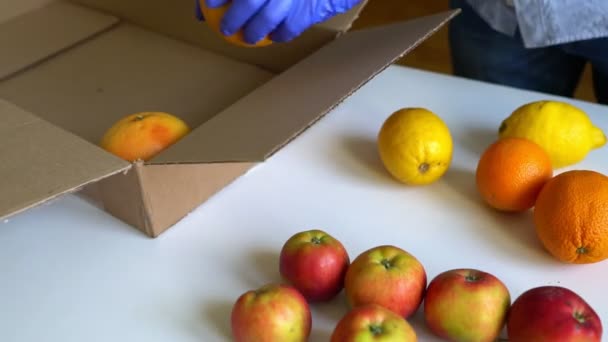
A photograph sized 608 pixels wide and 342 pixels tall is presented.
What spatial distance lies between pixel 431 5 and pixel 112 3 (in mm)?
1404

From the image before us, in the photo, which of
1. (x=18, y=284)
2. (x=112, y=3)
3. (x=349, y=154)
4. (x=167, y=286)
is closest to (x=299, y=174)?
(x=349, y=154)

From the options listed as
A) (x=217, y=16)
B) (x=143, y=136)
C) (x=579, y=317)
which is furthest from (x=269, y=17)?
(x=579, y=317)

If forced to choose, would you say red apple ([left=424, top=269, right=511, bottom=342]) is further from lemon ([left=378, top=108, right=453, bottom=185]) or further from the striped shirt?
the striped shirt

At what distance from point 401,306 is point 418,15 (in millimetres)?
1764

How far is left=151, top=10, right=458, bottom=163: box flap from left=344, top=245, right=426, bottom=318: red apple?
0.14m

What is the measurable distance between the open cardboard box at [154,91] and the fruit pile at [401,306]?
13 cm

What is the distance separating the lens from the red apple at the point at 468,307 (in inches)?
21.6

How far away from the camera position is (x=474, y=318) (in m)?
0.55

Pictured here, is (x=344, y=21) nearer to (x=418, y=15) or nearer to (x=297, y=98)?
(x=297, y=98)

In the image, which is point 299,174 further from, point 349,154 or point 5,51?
point 5,51

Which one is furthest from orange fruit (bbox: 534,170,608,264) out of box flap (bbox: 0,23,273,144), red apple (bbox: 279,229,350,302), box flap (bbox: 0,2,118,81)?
box flap (bbox: 0,2,118,81)

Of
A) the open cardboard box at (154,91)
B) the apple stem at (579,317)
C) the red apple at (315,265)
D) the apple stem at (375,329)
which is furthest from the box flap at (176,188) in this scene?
the apple stem at (579,317)

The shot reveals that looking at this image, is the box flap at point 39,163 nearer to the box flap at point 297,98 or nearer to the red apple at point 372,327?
the box flap at point 297,98

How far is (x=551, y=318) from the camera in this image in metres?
0.52
